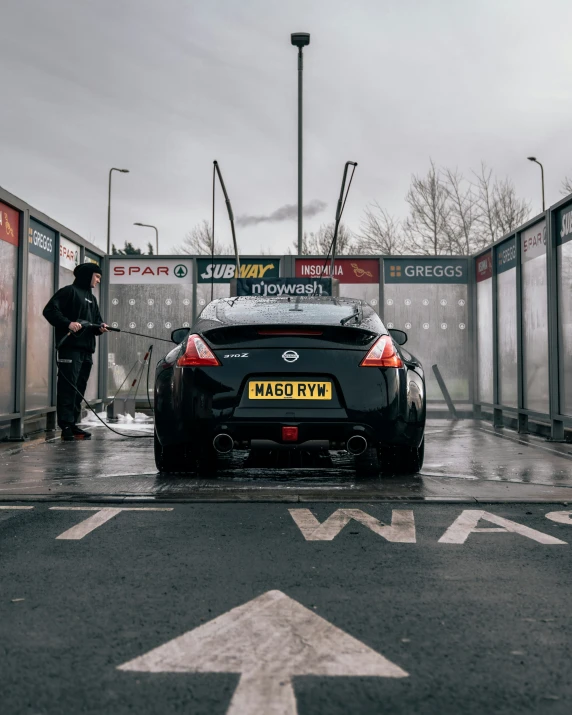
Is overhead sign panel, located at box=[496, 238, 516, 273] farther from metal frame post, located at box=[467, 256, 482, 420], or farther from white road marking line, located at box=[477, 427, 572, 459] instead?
white road marking line, located at box=[477, 427, 572, 459]

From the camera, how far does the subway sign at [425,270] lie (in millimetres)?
14766

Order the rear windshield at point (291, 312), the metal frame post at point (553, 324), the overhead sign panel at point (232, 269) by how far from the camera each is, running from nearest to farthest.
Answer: the rear windshield at point (291, 312), the metal frame post at point (553, 324), the overhead sign panel at point (232, 269)

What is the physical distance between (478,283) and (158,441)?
8958mm

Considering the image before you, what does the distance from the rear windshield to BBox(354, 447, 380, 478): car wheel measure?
104 centimetres

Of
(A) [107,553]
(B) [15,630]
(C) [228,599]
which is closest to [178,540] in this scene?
(A) [107,553]

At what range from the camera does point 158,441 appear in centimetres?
657

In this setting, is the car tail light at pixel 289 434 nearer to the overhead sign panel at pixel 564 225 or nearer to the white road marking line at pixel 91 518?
the white road marking line at pixel 91 518

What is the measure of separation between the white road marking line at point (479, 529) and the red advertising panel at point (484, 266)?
28.2 ft

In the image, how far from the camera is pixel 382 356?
6.19 m

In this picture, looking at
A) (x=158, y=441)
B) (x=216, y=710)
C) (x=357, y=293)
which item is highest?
(x=357, y=293)

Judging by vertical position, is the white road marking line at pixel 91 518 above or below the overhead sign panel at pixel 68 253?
below

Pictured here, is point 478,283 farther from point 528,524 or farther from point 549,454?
point 528,524

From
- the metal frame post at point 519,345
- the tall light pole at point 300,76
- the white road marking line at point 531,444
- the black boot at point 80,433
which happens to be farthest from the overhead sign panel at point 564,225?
the tall light pole at point 300,76

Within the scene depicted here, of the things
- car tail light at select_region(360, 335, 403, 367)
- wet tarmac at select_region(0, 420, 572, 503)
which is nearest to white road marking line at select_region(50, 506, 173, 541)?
wet tarmac at select_region(0, 420, 572, 503)
